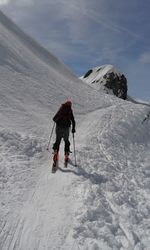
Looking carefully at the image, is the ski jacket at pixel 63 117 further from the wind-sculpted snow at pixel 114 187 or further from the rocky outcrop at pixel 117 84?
the rocky outcrop at pixel 117 84

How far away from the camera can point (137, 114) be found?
24.8 metres

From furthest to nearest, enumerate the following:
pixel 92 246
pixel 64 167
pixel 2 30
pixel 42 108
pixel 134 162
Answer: pixel 2 30 < pixel 42 108 < pixel 134 162 < pixel 64 167 < pixel 92 246

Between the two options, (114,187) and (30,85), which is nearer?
(114,187)

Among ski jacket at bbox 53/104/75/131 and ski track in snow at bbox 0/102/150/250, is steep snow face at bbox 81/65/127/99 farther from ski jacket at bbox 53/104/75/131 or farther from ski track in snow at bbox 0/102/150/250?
ski track in snow at bbox 0/102/150/250

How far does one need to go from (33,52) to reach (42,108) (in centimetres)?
1540

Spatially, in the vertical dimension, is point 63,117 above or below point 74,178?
above

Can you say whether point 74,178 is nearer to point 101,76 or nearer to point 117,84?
point 117,84

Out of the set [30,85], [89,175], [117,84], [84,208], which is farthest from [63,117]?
[117,84]

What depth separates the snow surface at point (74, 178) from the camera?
9727 millimetres

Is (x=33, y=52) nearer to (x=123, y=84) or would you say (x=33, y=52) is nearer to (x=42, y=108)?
(x=42, y=108)

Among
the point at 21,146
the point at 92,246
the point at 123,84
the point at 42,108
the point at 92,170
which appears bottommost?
the point at 92,246

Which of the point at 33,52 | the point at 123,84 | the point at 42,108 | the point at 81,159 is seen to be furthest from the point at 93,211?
the point at 123,84

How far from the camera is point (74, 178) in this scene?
13.1 m

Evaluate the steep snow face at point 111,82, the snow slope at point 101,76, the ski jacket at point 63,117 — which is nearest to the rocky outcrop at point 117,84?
the steep snow face at point 111,82
